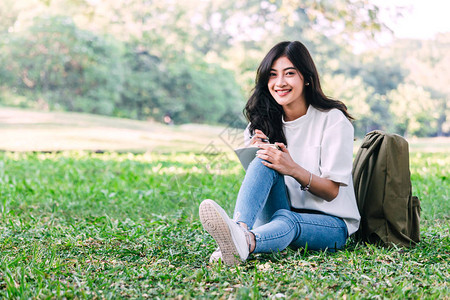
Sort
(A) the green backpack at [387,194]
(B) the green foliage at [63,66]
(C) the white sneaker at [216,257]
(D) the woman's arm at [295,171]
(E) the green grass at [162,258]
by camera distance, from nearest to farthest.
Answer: (E) the green grass at [162,258]
(C) the white sneaker at [216,257]
(D) the woman's arm at [295,171]
(A) the green backpack at [387,194]
(B) the green foliage at [63,66]

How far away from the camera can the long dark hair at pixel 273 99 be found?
98.4 inches

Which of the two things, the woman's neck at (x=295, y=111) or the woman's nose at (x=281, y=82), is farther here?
the woman's neck at (x=295, y=111)

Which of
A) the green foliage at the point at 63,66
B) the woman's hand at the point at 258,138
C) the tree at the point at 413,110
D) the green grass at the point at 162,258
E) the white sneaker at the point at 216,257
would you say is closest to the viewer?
the green grass at the point at 162,258

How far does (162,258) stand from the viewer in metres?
2.41

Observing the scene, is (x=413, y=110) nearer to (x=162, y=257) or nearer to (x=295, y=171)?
(x=295, y=171)

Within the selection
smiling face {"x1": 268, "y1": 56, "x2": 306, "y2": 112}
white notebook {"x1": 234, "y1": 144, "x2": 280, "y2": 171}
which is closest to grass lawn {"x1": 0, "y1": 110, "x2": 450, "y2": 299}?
white notebook {"x1": 234, "y1": 144, "x2": 280, "y2": 171}

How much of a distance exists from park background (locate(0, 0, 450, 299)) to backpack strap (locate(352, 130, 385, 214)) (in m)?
0.26

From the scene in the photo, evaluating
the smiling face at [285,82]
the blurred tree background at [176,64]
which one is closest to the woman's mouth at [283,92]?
the smiling face at [285,82]

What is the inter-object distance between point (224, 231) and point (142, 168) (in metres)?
4.70

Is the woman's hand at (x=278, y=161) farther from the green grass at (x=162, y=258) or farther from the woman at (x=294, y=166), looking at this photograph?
the green grass at (x=162, y=258)

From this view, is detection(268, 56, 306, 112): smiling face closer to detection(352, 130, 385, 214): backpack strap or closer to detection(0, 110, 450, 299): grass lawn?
detection(352, 130, 385, 214): backpack strap

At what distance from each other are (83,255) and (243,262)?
0.84 metres

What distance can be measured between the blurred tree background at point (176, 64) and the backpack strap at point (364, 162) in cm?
687

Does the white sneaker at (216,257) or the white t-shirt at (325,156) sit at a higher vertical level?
the white t-shirt at (325,156)
